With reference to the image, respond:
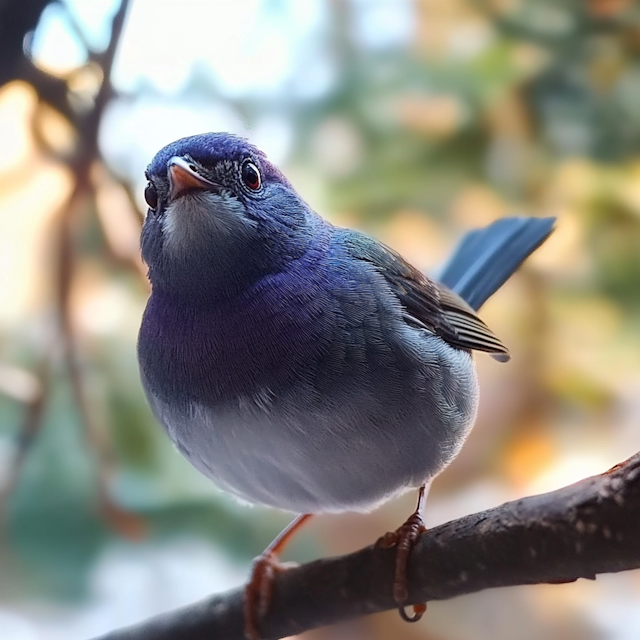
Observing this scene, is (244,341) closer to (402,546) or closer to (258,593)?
(402,546)

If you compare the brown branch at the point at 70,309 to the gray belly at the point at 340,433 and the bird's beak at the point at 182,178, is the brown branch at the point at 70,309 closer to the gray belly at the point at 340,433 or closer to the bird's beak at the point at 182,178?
the bird's beak at the point at 182,178

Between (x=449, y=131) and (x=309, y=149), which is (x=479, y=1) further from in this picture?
(x=309, y=149)

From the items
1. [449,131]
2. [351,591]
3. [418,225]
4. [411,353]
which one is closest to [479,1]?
[449,131]

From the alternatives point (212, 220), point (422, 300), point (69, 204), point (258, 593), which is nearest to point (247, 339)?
point (212, 220)

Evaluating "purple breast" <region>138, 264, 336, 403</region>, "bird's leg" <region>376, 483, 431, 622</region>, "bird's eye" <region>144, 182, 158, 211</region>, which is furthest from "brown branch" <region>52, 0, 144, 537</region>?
"bird's leg" <region>376, 483, 431, 622</region>

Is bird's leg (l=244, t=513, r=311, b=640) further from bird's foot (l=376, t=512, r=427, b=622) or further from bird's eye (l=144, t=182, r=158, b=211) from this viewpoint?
bird's eye (l=144, t=182, r=158, b=211)

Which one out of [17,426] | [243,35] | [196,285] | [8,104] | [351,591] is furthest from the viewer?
[17,426]
